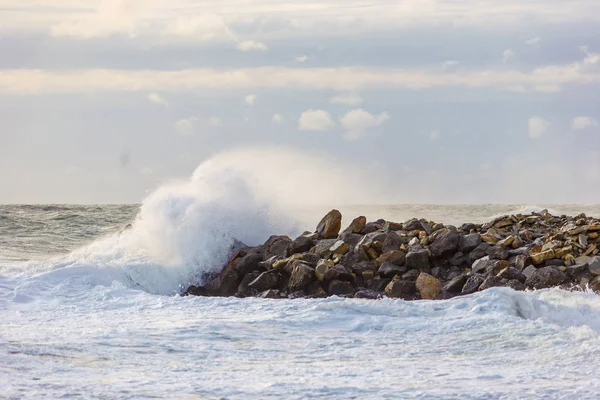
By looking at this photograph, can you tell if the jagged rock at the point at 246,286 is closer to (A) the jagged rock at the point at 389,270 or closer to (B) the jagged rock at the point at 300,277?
(B) the jagged rock at the point at 300,277

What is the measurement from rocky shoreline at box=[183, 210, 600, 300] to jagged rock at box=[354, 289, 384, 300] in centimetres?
2

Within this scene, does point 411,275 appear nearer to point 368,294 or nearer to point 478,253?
point 368,294

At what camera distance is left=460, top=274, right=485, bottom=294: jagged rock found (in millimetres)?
10812

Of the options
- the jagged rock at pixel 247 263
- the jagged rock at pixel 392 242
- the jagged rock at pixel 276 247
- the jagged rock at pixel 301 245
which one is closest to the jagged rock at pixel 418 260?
the jagged rock at pixel 392 242

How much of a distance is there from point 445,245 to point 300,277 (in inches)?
97.5

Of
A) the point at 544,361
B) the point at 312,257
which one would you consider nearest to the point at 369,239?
the point at 312,257

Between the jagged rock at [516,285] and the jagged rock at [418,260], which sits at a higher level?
the jagged rock at [418,260]

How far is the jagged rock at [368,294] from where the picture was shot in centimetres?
1086

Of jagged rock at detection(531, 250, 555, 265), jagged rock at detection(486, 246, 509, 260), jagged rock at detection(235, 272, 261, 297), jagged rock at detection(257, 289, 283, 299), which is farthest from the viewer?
jagged rock at detection(486, 246, 509, 260)

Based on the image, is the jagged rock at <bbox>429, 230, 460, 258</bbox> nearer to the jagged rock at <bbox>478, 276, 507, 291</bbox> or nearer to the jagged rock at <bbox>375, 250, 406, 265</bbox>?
the jagged rock at <bbox>375, 250, 406, 265</bbox>

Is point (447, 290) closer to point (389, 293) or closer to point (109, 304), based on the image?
point (389, 293)

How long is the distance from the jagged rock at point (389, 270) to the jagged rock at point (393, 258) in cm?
16

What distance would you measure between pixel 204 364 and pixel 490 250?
6.23 metres

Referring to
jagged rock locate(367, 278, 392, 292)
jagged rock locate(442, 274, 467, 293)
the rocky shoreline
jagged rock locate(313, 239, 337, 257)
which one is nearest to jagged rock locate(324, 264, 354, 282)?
the rocky shoreline
